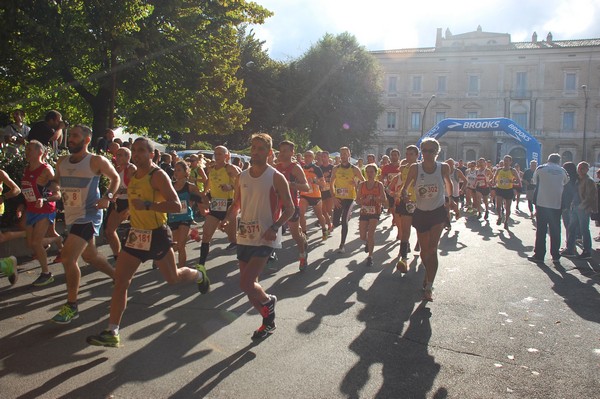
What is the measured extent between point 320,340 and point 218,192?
12.8ft

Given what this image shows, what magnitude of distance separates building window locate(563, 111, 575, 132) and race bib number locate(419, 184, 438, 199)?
5898 centimetres

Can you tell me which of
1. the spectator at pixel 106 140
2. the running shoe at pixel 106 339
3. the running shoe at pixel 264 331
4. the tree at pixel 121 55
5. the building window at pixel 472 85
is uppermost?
the building window at pixel 472 85

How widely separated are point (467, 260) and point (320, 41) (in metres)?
43.1

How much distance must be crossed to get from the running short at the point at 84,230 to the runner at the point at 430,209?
3.69m

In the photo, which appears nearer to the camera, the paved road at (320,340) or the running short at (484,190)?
the paved road at (320,340)

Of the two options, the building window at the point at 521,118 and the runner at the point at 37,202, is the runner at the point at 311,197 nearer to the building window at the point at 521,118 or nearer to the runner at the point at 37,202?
the runner at the point at 37,202

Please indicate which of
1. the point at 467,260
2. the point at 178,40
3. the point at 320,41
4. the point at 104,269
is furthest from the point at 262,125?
the point at 104,269

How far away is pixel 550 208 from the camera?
379 inches

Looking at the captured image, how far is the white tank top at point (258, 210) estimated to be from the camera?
4750 millimetres

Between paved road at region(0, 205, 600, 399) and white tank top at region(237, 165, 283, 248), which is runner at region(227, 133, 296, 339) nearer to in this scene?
white tank top at region(237, 165, 283, 248)

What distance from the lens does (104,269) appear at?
18.9 ft

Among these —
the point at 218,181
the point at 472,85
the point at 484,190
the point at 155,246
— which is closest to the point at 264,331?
the point at 155,246

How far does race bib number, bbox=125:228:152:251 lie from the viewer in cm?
462

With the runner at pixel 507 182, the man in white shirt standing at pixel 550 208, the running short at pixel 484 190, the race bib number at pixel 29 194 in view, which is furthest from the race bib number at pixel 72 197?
the running short at pixel 484 190
